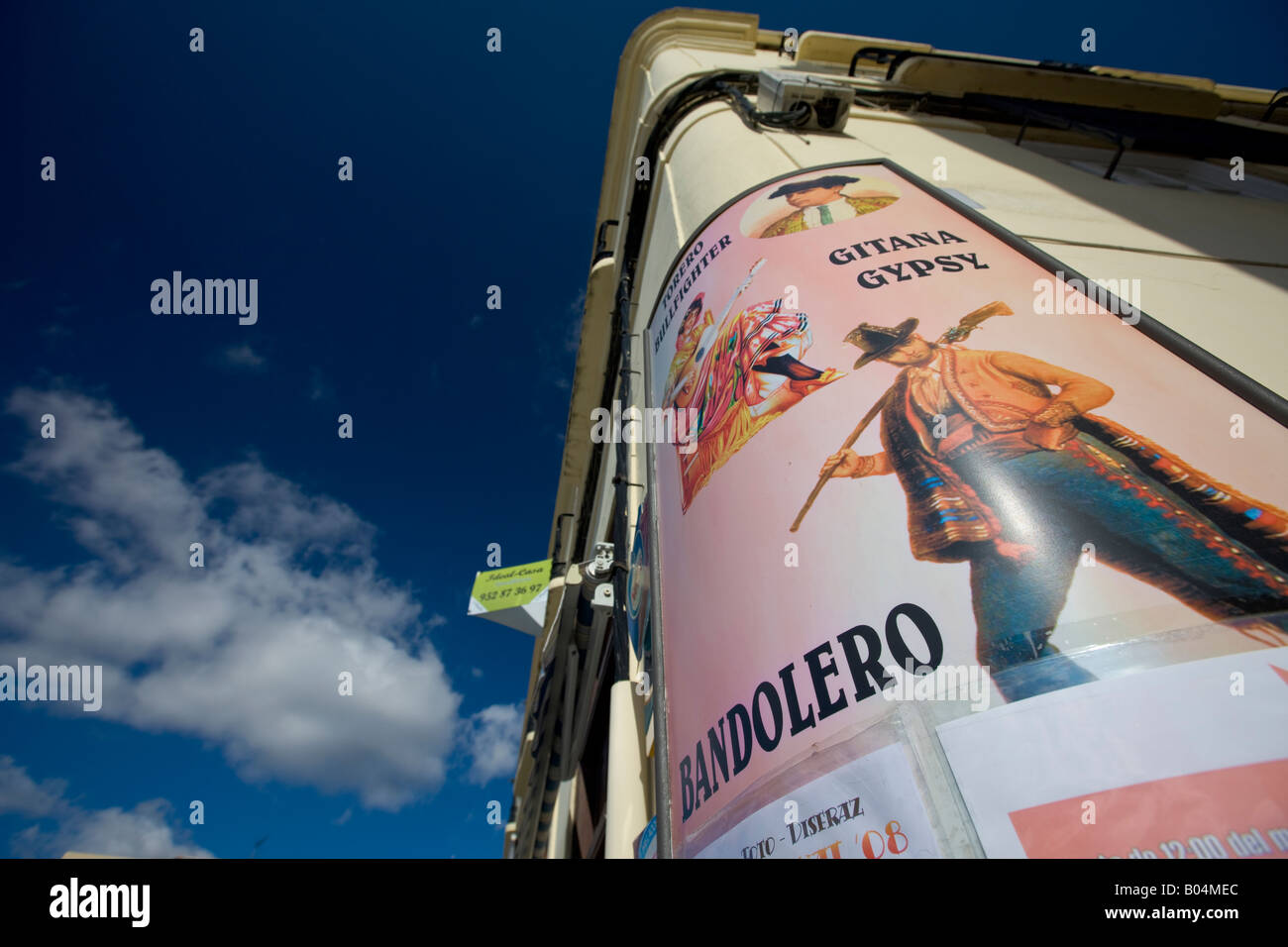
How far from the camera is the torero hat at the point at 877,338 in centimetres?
321

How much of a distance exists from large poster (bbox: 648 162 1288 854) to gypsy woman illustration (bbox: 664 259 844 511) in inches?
0.7

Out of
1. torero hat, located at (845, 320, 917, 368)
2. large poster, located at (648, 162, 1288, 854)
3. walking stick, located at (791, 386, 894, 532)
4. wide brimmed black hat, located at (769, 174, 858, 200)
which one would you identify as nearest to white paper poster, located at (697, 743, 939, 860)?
large poster, located at (648, 162, 1288, 854)

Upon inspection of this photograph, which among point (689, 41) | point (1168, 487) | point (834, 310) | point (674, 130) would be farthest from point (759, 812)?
point (689, 41)

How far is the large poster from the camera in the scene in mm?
2076

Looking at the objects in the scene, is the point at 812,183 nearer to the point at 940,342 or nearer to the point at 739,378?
the point at 739,378

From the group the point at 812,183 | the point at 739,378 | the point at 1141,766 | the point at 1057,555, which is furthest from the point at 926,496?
the point at 812,183

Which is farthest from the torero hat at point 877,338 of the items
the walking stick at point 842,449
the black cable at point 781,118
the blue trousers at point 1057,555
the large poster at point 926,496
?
the black cable at point 781,118

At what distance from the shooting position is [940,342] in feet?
10.2

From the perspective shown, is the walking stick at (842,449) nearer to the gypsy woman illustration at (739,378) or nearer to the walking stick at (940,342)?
the walking stick at (940,342)

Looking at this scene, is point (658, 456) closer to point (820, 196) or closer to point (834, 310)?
point (834, 310)

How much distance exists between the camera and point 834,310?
361 cm

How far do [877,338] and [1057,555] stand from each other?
1537 millimetres

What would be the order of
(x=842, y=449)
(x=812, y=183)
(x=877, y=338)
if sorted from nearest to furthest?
(x=842, y=449), (x=877, y=338), (x=812, y=183)
